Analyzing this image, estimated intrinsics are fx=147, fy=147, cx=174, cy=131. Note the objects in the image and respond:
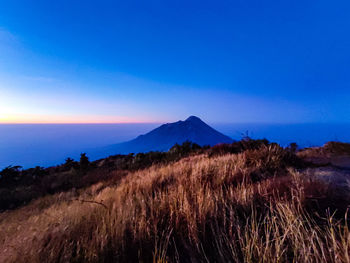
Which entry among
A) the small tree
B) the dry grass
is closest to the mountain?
the small tree

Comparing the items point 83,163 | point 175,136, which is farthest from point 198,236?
point 175,136

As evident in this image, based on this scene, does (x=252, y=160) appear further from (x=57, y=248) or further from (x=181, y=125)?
(x=181, y=125)

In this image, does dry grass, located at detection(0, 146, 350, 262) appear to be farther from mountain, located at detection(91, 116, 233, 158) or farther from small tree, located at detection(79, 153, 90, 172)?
mountain, located at detection(91, 116, 233, 158)

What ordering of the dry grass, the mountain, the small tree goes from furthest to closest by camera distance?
the mountain < the small tree < the dry grass

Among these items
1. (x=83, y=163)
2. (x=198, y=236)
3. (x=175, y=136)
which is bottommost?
(x=175, y=136)

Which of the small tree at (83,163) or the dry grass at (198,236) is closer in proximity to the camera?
the dry grass at (198,236)

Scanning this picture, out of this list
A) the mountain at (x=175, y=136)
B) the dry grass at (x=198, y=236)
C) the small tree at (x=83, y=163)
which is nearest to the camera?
the dry grass at (x=198, y=236)

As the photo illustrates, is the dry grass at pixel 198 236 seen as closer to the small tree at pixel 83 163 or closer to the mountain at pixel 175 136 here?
the small tree at pixel 83 163

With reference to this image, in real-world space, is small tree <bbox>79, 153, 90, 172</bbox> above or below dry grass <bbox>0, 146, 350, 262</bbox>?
below

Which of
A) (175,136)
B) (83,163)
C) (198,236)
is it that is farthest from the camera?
(175,136)

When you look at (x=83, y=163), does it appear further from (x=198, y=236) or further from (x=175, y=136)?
(x=175, y=136)

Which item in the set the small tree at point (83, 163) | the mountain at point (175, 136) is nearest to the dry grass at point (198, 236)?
the small tree at point (83, 163)

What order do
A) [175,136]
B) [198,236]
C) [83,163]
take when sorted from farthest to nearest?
[175,136]
[83,163]
[198,236]

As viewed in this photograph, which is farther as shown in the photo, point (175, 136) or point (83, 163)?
point (175, 136)
